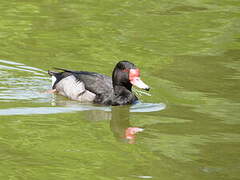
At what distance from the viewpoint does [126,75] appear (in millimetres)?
13648

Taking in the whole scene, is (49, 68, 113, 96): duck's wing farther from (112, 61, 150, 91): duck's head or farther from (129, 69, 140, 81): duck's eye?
(129, 69, 140, 81): duck's eye

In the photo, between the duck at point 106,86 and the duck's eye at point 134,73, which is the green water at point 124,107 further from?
the duck's eye at point 134,73

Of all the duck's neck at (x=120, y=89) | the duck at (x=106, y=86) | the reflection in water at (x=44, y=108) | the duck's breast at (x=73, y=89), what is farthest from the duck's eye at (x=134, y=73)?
the duck's breast at (x=73, y=89)

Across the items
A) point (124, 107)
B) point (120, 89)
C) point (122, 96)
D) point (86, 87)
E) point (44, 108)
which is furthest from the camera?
point (86, 87)

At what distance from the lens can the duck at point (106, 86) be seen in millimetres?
13547

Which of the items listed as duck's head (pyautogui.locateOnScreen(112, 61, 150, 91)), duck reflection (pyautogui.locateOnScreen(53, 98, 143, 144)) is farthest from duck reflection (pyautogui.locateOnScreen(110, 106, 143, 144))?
duck's head (pyautogui.locateOnScreen(112, 61, 150, 91))

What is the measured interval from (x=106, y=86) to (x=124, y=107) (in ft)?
Answer: 2.31

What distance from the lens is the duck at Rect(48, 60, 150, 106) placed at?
1355cm

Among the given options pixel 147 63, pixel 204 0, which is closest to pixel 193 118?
pixel 147 63

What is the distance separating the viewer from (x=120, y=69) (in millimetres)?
13711

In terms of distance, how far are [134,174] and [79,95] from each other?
5.00 metres

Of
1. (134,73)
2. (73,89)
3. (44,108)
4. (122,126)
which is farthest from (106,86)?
(122,126)

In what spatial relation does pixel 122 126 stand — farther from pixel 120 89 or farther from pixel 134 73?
pixel 120 89

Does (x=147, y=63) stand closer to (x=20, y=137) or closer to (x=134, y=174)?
(x=20, y=137)
